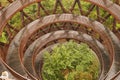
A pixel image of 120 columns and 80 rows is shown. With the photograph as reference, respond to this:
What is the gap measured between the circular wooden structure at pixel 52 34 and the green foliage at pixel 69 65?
1.04 m

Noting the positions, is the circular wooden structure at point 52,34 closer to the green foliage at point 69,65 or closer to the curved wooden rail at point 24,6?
the curved wooden rail at point 24,6

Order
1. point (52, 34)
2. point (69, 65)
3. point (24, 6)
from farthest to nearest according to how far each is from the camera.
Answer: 1. point (52, 34)
2. point (69, 65)
3. point (24, 6)

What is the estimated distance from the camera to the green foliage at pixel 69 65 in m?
24.6

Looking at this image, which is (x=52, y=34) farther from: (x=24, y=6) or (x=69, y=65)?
(x=24, y=6)

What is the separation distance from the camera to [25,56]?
24.2 meters

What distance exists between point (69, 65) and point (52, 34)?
14.8 ft

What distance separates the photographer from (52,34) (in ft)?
90.2

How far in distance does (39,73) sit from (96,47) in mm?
6181

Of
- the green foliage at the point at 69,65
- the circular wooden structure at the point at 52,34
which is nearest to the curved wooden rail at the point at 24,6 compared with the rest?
the circular wooden structure at the point at 52,34

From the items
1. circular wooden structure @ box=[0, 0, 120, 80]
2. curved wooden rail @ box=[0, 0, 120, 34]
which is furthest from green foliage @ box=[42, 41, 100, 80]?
curved wooden rail @ box=[0, 0, 120, 34]

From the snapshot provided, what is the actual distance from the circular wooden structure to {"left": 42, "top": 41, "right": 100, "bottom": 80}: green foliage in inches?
41.1

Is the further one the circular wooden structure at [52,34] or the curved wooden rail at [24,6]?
the curved wooden rail at [24,6]

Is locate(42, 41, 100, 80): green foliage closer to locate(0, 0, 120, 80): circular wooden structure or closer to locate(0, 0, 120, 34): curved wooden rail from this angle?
locate(0, 0, 120, 80): circular wooden structure

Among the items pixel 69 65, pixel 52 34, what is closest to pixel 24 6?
pixel 52 34
